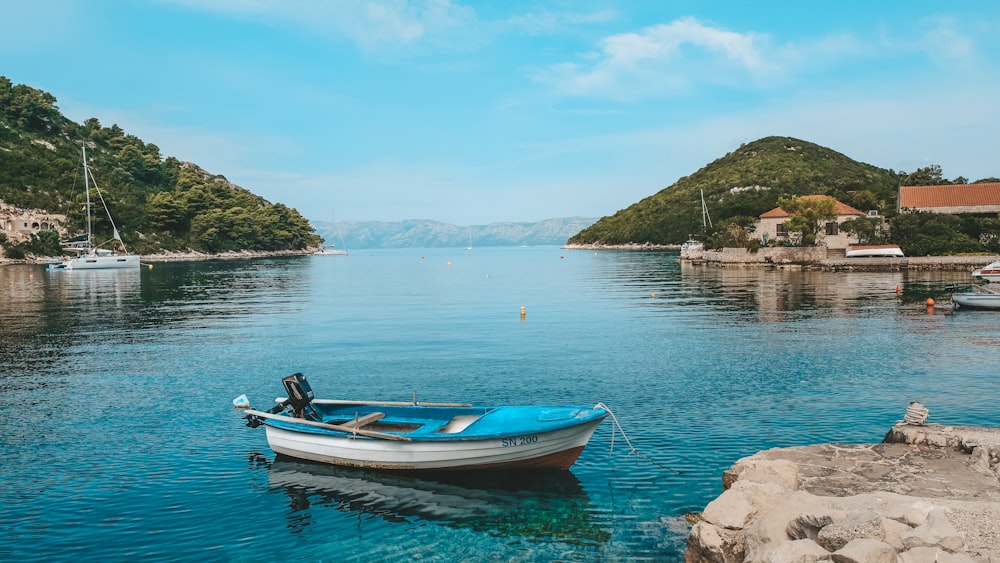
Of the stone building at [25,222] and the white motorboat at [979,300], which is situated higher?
the stone building at [25,222]

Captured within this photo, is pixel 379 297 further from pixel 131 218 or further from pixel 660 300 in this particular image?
pixel 131 218

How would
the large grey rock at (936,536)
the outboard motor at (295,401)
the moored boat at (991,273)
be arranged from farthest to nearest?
the moored boat at (991,273) → the outboard motor at (295,401) → the large grey rock at (936,536)

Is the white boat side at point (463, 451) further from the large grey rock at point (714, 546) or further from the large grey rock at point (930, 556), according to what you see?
the large grey rock at point (930, 556)

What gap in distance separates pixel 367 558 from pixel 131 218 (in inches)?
8111

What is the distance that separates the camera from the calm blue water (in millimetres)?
16578

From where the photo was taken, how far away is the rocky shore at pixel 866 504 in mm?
11038

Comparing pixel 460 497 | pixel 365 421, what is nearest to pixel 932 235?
pixel 365 421

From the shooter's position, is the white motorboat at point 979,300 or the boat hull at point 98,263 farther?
the boat hull at point 98,263

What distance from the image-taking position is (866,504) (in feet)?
43.6

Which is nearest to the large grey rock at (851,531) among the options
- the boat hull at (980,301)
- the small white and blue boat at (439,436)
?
the small white and blue boat at (439,436)

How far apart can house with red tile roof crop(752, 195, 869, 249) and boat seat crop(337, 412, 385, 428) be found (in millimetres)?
122107

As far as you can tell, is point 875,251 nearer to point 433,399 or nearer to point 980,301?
point 980,301

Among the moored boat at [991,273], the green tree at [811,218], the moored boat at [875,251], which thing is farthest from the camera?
the green tree at [811,218]

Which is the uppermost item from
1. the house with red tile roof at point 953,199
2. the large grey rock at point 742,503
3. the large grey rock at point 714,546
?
the house with red tile roof at point 953,199
